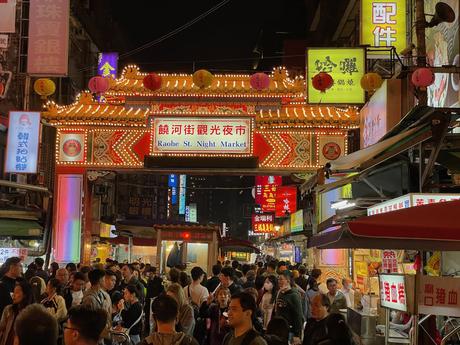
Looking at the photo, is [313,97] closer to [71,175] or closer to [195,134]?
[195,134]

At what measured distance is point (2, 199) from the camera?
24.8m

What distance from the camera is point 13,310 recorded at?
6656mm

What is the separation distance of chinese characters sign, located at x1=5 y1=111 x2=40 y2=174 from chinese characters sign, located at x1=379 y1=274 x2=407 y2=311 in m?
15.2

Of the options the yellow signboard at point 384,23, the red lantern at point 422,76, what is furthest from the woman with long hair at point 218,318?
the yellow signboard at point 384,23

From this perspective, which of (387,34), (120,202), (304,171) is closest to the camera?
(387,34)

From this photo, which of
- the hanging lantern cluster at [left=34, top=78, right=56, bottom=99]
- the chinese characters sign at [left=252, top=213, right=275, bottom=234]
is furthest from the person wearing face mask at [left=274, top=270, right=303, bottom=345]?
the chinese characters sign at [left=252, top=213, right=275, bottom=234]

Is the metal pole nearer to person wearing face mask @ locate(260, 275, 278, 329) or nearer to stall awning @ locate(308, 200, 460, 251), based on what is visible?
person wearing face mask @ locate(260, 275, 278, 329)

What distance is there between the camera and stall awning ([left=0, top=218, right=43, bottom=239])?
19688 mm

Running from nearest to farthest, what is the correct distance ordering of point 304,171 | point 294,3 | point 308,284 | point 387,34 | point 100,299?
point 100,299, point 308,284, point 387,34, point 304,171, point 294,3

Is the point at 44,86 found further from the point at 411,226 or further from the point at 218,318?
the point at 411,226

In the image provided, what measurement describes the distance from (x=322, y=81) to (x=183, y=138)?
18.7ft

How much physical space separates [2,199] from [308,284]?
52.4 feet

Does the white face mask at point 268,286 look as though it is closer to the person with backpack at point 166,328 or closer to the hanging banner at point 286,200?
Result: the person with backpack at point 166,328

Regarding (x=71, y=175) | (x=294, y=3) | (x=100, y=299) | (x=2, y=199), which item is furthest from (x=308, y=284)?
(x=294, y=3)
